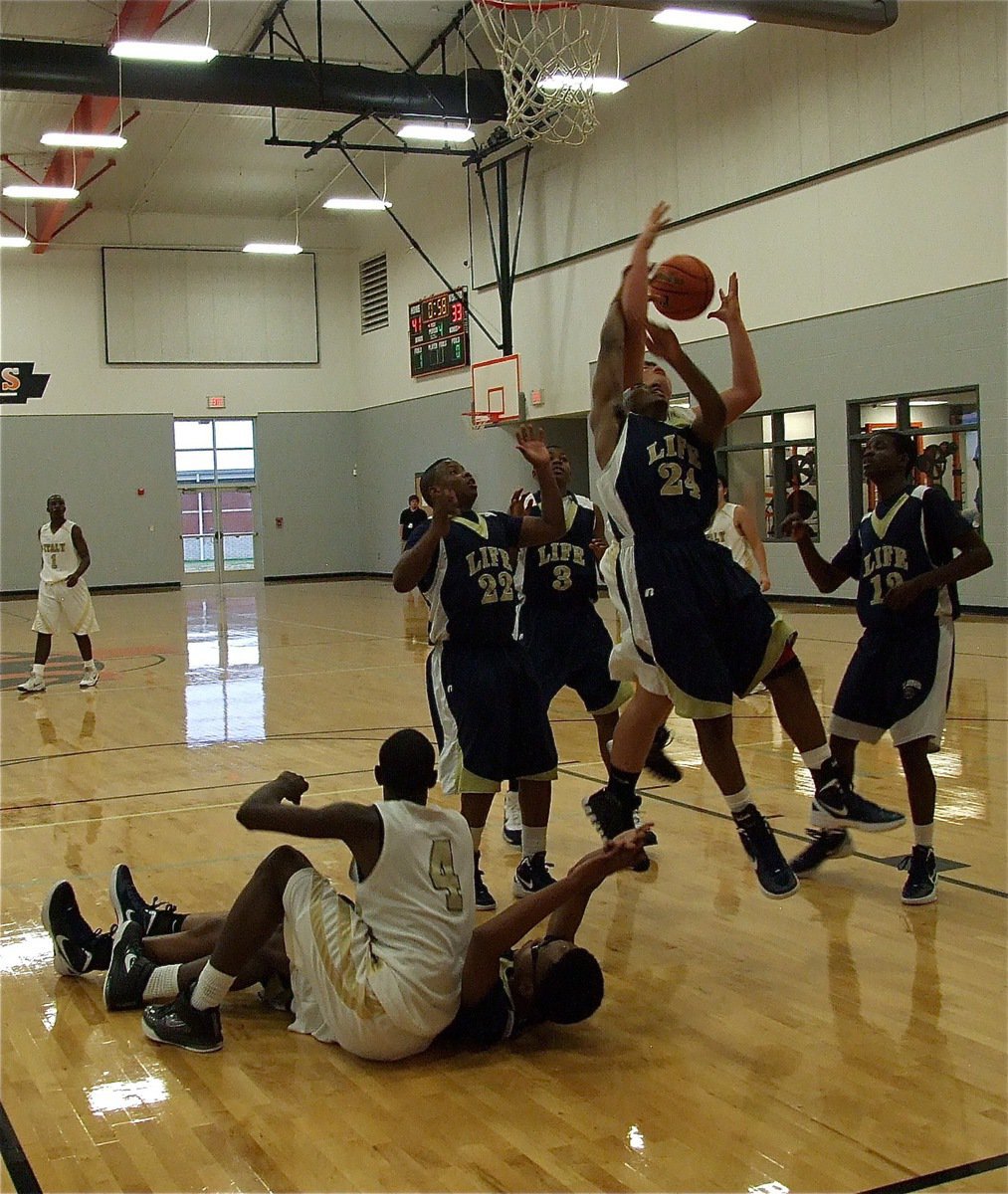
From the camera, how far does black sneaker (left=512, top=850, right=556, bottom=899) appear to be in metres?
4.72

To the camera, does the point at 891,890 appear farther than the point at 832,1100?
Yes

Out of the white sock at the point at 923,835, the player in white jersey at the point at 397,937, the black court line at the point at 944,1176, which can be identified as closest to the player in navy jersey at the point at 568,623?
the white sock at the point at 923,835

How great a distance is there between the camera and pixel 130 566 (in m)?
27.3

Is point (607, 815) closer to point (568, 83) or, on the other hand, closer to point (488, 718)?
point (488, 718)

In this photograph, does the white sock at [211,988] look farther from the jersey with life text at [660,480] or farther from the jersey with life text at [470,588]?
the jersey with life text at [660,480]

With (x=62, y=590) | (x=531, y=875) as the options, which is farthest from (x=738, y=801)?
(x=62, y=590)

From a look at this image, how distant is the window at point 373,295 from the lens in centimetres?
2752

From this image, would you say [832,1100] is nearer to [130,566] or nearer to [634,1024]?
[634,1024]

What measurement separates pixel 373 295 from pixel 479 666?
2439cm

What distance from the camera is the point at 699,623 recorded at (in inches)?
170

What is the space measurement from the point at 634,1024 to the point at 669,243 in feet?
54.0

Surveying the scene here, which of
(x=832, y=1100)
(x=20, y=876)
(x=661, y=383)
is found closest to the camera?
(x=832, y=1100)

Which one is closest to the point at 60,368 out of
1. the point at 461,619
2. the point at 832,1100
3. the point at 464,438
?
the point at 464,438

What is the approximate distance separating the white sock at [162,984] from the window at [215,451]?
987 inches
